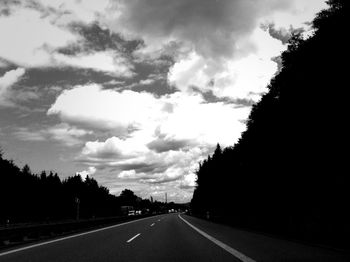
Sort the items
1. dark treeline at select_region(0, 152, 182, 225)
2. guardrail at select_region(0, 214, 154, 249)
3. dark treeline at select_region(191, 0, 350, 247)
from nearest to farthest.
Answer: guardrail at select_region(0, 214, 154, 249) < dark treeline at select_region(191, 0, 350, 247) < dark treeline at select_region(0, 152, 182, 225)

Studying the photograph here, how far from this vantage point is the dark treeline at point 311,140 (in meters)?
18.6

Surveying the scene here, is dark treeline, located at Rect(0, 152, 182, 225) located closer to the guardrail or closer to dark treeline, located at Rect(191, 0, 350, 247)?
the guardrail

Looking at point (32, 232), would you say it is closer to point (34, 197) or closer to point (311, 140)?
point (311, 140)

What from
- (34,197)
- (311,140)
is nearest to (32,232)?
(311,140)

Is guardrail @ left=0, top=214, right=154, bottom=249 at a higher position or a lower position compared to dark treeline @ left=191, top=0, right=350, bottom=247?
lower

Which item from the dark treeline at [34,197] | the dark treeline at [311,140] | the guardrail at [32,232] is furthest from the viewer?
the dark treeline at [34,197]

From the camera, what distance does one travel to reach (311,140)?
25266 mm

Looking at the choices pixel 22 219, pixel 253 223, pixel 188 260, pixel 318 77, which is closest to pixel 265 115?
pixel 253 223

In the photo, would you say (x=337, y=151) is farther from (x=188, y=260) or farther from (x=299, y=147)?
(x=188, y=260)

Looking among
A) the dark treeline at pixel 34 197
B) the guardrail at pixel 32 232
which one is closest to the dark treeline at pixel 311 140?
the guardrail at pixel 32 232

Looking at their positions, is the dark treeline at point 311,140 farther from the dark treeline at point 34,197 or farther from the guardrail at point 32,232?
the dark treeline at point 34,197

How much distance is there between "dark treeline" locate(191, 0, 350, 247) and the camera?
1856 cm

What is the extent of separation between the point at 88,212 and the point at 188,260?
403 ft

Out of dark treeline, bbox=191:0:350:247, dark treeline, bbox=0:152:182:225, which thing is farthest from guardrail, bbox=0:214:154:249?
dark treeline, bbox=0:152:182:225
